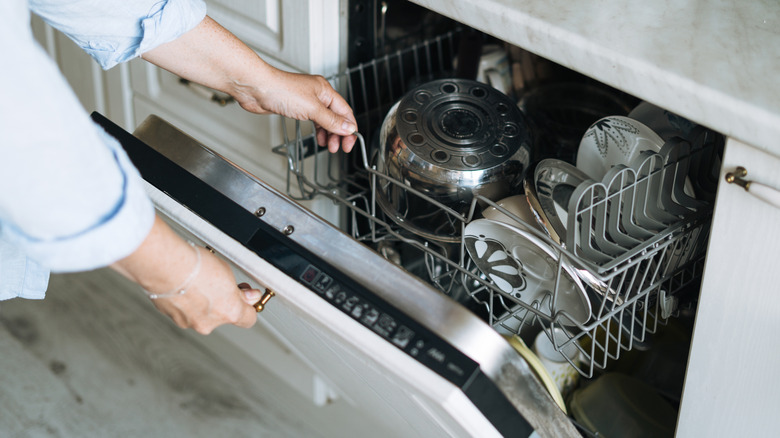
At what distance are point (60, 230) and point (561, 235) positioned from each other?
0.47 m

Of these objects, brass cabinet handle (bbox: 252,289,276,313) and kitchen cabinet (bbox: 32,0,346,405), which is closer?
brass cabinet handle (bbox: 252,289,276,313)

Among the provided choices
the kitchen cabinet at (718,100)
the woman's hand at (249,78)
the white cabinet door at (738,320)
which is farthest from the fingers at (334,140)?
the white cabinet door at (738,320)

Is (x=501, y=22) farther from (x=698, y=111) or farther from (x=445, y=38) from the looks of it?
(x=445, y=38)

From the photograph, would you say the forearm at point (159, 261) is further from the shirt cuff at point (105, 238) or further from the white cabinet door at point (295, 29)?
the white cabinet door at point (295, 29)

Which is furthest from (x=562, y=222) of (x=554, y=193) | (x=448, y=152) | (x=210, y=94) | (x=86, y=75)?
(x=86, y=75)

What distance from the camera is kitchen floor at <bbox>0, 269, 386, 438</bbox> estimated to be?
4.89 feet

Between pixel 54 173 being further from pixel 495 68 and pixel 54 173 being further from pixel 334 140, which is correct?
pixel 495 68

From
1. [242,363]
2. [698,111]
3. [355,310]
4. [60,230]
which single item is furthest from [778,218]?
[242,363]

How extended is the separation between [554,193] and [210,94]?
614mm

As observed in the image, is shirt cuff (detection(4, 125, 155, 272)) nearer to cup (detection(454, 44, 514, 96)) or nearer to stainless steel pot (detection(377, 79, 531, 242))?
stainless steel pot (detection(377, 79, 531, 242))

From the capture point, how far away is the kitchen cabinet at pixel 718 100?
0.63m

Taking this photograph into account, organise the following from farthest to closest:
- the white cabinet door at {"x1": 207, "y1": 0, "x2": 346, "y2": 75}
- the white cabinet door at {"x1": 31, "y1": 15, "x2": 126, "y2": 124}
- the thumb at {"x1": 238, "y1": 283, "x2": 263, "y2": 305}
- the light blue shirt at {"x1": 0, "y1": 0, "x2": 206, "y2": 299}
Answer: the white cabinet door at {"x1": 31, "y1": 15, "x2": 126, "y2": 124} → the white cabinet door at {"x1": 207, "y1": 0, "x2": 346, "y2": 75} → the thumb at {"x1": 238, "y1": 283, "x2": 263, "y2": 305} → the light blue shirt at {"x1": 0, "y1": 0, "x2": 206, "y2": 299}

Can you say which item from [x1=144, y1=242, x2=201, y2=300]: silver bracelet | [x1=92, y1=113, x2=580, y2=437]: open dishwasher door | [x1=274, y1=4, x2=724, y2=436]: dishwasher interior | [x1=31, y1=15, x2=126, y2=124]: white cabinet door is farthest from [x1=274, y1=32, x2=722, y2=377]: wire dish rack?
[x1=31, y1=15, x2=126, y2=124]: white cabinet door

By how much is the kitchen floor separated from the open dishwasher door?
0.71 metres
